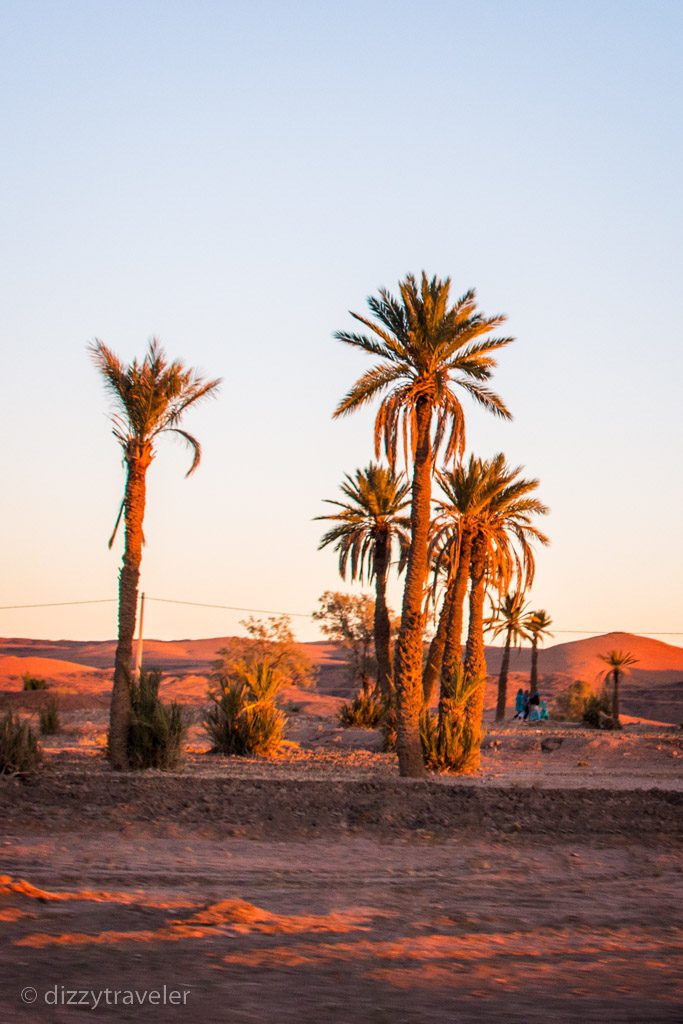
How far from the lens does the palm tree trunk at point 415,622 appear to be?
23.2 metres

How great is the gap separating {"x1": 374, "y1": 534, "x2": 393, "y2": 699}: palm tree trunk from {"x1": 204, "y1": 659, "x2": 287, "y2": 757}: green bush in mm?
6542

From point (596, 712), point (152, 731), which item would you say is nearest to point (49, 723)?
point (152, 731)

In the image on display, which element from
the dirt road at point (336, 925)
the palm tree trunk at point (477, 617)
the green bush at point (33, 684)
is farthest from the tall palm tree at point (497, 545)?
the green bush at point (33, 684)

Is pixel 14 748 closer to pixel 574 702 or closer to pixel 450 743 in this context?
pixel 450 743

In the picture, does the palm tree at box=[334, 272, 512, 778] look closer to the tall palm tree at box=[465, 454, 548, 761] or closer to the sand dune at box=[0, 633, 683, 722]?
the tall palm tree at box=[465, 454, 548, 761]

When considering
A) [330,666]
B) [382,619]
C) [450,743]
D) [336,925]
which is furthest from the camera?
[330,666]

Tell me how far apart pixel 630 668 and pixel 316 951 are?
136 meters

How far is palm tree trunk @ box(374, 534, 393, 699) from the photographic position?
3616 cm

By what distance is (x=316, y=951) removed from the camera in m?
7.36

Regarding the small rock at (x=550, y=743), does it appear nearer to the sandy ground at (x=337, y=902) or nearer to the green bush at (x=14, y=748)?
the sandy ground at (x=337, y=902)

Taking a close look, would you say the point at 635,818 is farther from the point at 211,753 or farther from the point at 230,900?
the point at 211,753

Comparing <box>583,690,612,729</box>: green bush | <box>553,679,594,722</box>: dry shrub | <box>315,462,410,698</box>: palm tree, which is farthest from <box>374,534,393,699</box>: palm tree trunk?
<box>553,679,594,722</box>: dry shrub

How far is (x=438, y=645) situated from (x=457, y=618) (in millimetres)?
2417

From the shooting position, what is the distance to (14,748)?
20562 millimetres
